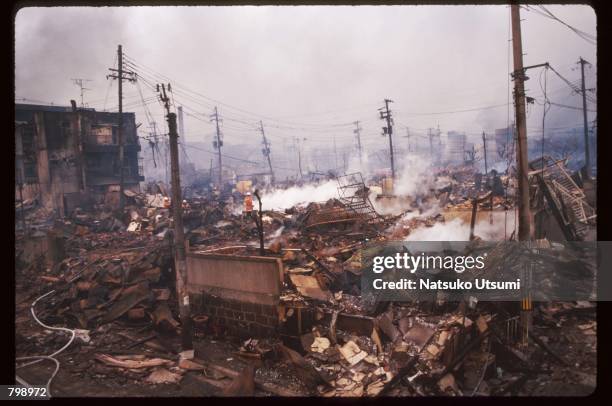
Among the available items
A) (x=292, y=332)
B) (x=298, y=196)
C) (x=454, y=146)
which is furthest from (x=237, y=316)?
(x=454, y=146)

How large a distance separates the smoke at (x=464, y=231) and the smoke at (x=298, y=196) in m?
14.6

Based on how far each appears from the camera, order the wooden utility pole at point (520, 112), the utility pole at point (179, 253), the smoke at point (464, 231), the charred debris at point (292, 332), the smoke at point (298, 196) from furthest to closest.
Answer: the smoke at point (298, 196), the smoke at point (464, 231), the utility pole at point (179, 253), the wooden utility pole at point (520, 112), the charred debris at point (292, 332)

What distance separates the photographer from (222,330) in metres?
8.76

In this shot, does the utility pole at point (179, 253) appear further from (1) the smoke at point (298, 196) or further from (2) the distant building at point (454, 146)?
(2) the distant building at point (454, 146)

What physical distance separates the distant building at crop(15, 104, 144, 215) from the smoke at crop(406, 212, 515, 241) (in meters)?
20.3

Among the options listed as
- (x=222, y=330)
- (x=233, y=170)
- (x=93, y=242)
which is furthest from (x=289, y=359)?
(x=233, y=170)

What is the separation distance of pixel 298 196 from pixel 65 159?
17224mm

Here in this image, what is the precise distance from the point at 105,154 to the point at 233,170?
3215 centimetres

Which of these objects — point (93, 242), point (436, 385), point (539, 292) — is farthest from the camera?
point (93, 242)

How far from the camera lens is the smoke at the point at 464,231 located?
34.9 ft

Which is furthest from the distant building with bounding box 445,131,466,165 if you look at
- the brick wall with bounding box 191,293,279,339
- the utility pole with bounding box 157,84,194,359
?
the utility pole with bounding box 157,84,194,359

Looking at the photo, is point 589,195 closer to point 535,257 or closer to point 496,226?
point 496,226

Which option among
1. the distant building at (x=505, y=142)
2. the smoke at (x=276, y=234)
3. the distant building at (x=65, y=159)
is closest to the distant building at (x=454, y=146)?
the distant building at (x=505, y=142)

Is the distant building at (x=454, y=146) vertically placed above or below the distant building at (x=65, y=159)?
above
